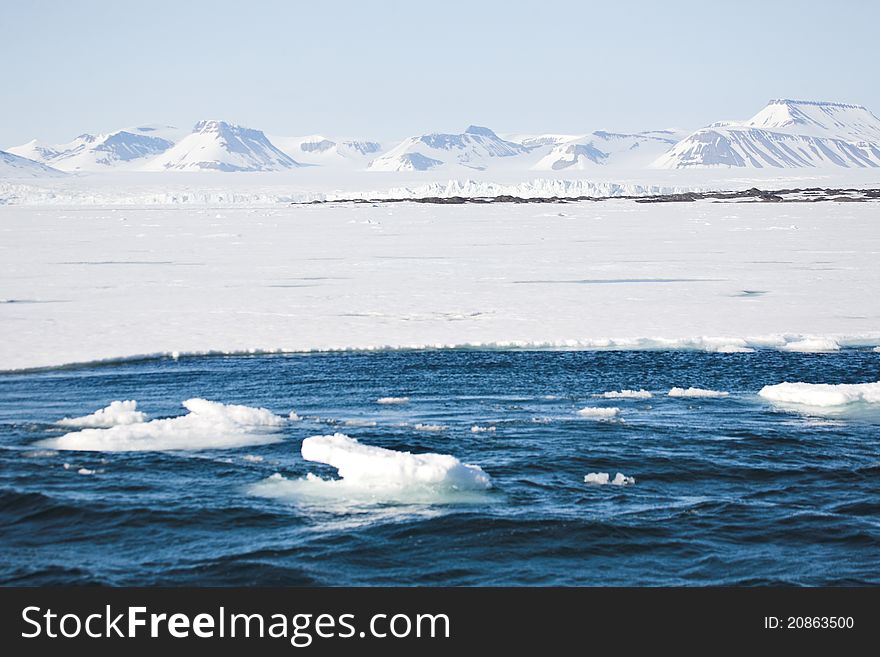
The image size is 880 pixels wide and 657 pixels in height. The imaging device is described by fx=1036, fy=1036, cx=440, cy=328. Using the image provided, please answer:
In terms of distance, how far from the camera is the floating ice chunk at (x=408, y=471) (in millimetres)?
10289

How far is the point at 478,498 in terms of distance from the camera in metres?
10.2

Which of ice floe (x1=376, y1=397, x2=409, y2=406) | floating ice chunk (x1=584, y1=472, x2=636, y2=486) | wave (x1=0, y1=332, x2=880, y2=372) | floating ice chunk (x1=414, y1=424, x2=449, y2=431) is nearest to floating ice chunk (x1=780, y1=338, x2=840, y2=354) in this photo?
wave (x1=0, y1=332, x2=880, y2=372)

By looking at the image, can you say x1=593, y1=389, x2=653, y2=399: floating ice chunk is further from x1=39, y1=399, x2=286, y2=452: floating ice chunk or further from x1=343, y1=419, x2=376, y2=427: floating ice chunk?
x1=39, y1=399, x2=286, y2=452: floating ice chunk

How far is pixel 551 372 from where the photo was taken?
1625cm

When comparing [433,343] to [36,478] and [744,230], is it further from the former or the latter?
[744,230]

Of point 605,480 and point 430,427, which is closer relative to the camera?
point 605,480

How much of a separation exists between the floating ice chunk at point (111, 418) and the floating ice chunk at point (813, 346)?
10.9 metres

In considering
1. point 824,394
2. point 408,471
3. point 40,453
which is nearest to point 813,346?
point 824,394

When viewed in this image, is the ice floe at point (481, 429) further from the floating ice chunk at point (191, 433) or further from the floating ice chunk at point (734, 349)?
the floating ice chunk at point (734, 349)

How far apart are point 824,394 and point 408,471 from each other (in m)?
6.48

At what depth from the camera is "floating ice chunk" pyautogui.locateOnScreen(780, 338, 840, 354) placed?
1773cm

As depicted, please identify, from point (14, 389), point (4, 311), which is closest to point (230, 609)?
point (14, 389)

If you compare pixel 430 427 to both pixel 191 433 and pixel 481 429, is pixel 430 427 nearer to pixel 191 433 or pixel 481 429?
pixel 481 429

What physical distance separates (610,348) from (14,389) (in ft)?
31.5
